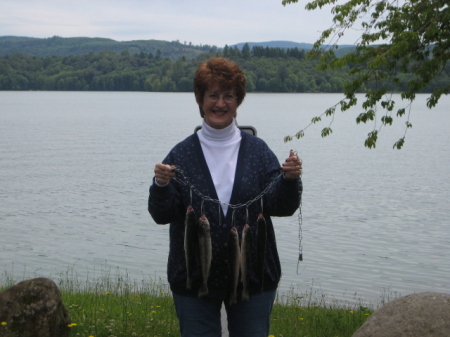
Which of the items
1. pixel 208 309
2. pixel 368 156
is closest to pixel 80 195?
pixel 368 156

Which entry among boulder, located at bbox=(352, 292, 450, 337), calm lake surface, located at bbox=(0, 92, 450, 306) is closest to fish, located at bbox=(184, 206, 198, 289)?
boulder, located at bbox=(352, 292, 450, 337)

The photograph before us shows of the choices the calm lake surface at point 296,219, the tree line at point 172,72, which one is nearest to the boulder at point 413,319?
the calm lake surface at point 296,219

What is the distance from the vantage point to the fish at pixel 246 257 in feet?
12.3

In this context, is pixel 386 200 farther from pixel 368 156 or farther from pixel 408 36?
pixel 408 36

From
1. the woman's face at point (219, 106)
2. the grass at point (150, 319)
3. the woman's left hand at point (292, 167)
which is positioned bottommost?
the grass at point (150, 319)

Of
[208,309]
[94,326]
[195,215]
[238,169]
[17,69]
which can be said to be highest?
[238,169]

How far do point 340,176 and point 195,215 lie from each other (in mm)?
29766

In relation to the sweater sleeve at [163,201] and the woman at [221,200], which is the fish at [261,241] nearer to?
the woman at [221,200]

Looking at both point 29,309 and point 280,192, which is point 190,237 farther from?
point 29,309

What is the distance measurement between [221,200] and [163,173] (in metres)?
0.38

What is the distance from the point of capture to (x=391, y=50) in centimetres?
770

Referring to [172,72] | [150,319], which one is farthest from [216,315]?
[172,72]

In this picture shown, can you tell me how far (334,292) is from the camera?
14.4 metres

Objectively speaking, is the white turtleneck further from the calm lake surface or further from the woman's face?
the calm lake surface
